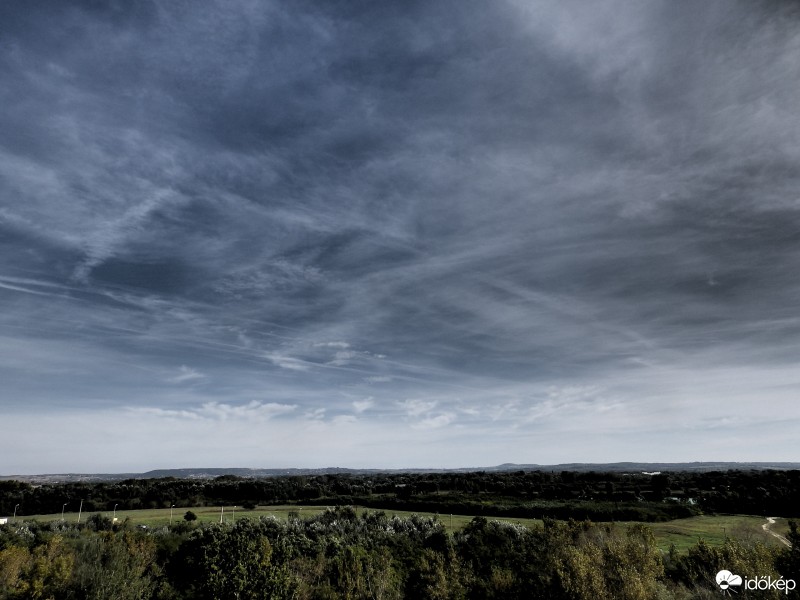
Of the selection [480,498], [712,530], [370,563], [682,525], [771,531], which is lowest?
[682,525]

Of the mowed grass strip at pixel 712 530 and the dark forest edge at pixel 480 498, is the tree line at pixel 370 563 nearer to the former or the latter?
the mowed grass strip at pixel 712 530

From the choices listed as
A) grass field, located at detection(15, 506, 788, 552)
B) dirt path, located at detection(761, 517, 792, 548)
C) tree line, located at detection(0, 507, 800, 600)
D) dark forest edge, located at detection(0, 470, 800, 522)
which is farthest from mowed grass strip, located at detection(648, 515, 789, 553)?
tree line, located at detection(0, 507, 800, 600)

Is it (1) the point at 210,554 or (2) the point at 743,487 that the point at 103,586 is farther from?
(2) the point at 743,487

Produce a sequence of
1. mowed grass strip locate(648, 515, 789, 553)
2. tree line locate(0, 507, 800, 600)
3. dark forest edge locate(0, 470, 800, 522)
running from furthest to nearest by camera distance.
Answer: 1. dark forest edge locate(0, 470, 800, 522)
2. mowed grass strip locate(648, 515, 789, 553)
3. tree line locate(0, 507, 800, 600)

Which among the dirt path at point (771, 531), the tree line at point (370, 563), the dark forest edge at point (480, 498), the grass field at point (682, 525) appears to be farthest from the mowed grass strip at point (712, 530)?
the tree line at point (370, 563)

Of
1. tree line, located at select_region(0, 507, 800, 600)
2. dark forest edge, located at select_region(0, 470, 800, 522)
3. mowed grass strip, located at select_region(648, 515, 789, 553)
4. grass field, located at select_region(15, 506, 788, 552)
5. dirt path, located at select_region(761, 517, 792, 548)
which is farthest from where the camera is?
dark forest edge, located at select_region(0, 470, 800, 522)

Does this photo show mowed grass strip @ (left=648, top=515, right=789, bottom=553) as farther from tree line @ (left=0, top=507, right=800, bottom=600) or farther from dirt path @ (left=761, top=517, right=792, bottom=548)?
tree line @ (left=0, top=507, right=800, bottom=600)

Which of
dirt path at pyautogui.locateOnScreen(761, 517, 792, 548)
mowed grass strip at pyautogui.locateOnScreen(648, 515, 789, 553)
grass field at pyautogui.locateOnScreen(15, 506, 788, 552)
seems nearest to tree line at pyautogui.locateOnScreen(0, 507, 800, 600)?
grass field at pyautogui.locateOnScreen(15, 506, 788, 552)

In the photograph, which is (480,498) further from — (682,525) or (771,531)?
(771,531)

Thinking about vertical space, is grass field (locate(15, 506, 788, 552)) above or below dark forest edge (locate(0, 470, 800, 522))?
below

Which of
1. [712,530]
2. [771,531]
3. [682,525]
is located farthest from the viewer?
[682,525]

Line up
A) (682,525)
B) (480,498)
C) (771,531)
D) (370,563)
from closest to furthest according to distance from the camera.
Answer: (370,563) → (771,531) → (682,525) → (480,498)

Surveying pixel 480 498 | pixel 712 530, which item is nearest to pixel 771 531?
pixel 712 530

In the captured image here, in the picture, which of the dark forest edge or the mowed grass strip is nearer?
the mowed grass strip
